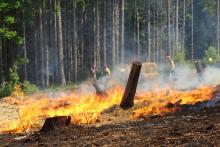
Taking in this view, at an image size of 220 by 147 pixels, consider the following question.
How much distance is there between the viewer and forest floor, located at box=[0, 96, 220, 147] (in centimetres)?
880

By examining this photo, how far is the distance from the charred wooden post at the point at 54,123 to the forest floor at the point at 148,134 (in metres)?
0.34

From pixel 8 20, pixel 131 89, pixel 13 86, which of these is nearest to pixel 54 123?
pixel 131 89

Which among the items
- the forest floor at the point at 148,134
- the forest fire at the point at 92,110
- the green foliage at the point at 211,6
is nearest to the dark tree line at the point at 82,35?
the green foliage at the point at 211,6

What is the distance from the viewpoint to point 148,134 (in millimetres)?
9805

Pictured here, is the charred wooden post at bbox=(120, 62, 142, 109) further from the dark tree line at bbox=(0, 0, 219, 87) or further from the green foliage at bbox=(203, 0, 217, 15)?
the green foliage at bbox=(203, 0, 217, 15)

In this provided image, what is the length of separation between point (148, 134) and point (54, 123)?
336 centimetres

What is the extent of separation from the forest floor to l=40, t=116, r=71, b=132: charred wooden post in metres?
0.34

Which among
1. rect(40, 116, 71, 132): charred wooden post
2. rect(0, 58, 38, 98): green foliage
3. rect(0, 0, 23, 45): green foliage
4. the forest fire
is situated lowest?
rect(0, 58, 38, 98): green foliage

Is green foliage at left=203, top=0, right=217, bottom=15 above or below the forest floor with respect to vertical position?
above

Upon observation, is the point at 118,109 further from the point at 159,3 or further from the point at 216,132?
the point at 159,3

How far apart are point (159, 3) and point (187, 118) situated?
56030 millimetres

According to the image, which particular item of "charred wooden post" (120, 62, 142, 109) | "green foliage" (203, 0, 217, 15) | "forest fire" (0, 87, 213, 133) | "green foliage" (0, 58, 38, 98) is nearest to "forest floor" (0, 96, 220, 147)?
"forest fire" (0, 87, 213, 133)

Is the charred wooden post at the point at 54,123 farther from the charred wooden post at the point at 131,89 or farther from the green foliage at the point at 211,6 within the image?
the green foliage at the point at 211,6

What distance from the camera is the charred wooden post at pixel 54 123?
39.6 feet
